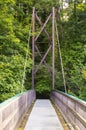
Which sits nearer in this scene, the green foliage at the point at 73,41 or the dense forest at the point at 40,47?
the dense forest at the point at 40,47

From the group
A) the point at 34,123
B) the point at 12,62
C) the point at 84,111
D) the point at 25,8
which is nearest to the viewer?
the point at 84,111

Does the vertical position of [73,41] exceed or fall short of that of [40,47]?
it exceeds it

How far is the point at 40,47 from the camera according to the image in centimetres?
2812

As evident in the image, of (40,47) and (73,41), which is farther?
(73,41)

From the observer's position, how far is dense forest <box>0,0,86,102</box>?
17.5 m

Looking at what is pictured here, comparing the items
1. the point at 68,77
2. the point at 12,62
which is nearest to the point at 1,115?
the point at 12,62

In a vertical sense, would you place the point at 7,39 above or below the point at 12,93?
above

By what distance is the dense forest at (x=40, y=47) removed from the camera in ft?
57.3

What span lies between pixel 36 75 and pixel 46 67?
52.6 inches

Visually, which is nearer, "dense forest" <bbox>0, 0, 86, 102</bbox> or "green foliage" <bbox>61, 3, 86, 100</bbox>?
"dense forest" <bbox>0, 0, 86, 102</bbox>

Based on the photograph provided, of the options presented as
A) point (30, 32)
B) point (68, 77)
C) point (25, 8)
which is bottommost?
point (68, 77)

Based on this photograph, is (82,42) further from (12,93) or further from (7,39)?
(12,93)

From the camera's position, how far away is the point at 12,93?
52.5 ft

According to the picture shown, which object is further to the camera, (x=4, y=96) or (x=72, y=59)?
(x=72, y=59)
